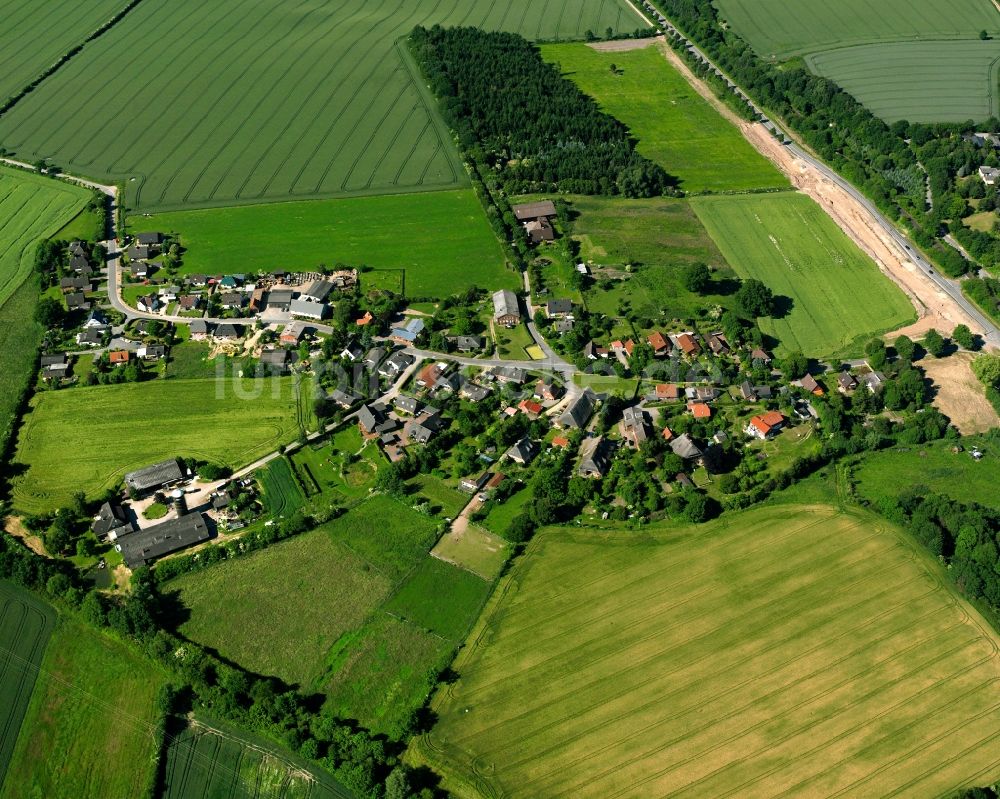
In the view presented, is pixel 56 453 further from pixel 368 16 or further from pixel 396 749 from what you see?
pixel 368 16

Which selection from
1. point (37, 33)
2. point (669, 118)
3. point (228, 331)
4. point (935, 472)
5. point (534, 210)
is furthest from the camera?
point (37, 33)

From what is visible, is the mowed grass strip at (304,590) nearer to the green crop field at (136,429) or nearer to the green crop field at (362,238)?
the green crop field at (136,429)

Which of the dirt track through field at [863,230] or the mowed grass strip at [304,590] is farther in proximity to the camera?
the dirt track through field at [863,230]

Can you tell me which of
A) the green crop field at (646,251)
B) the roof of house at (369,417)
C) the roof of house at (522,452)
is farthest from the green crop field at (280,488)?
the green crop field at (646,251)

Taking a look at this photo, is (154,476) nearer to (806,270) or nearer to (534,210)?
(534,210)

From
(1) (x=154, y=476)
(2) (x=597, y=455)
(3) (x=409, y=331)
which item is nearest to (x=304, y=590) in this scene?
(1) (x=154, y=476)

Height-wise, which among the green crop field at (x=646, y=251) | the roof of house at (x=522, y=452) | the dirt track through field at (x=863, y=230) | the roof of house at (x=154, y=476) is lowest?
the roof of house at (x=154, y=476)

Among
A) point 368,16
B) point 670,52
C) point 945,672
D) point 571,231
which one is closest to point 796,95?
point 670,52
